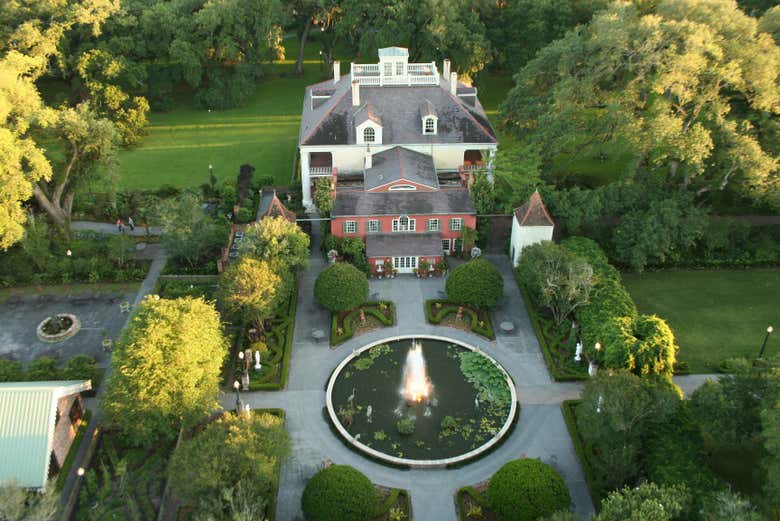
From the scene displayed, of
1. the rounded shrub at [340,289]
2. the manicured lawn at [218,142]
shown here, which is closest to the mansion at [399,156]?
the rounded shrub at [340,289]

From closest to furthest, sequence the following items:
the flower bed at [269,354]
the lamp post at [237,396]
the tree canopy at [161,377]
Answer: the tree canopy at [161,377] < the lamp post at [237,396] < the flower bed at [269,354]

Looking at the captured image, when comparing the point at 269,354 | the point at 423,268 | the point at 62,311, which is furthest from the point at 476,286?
the point at 62,311

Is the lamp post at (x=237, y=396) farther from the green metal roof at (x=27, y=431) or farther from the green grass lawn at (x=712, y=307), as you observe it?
the green grass lawn at (x=712, y=307)

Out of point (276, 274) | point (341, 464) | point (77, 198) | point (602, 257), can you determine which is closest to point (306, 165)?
point (276, 274)

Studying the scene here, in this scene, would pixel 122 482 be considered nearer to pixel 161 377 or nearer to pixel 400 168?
pixel 161 377

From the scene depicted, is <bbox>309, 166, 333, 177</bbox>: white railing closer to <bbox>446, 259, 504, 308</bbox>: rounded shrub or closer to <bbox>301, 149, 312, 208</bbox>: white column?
<bbox>301, 149, 312, 208</bbox>: white column

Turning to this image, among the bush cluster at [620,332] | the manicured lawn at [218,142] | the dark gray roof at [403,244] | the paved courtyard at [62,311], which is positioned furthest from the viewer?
the manicured lawn at [218,142]
